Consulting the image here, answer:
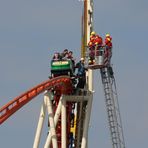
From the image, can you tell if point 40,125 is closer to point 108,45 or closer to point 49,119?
point 49,119

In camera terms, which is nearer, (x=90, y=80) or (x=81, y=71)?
(x=81, y=71)

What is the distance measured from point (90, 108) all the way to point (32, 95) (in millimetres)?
3761

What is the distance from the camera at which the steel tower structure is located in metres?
50.8

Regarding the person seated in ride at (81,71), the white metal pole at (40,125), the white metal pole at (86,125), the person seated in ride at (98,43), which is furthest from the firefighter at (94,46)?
the white metal pole at (40,125)

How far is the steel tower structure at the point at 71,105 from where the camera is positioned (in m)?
50.8

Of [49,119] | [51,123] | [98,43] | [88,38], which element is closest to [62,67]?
[98,43]

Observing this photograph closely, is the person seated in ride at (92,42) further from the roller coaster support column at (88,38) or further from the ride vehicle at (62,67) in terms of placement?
A: the ride vehicle at (62,67)

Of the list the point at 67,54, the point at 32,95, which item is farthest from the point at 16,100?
the point at 67,54

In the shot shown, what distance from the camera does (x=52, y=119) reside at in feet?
169

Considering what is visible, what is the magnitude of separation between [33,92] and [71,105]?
3456mm

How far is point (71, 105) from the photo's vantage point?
52.8 metres

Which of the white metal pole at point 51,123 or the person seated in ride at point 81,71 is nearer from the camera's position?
the white metal pole at point 51,123

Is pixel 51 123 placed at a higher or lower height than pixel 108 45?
lower

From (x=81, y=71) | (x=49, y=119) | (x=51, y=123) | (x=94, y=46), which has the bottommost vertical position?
(x=51, y=123)
